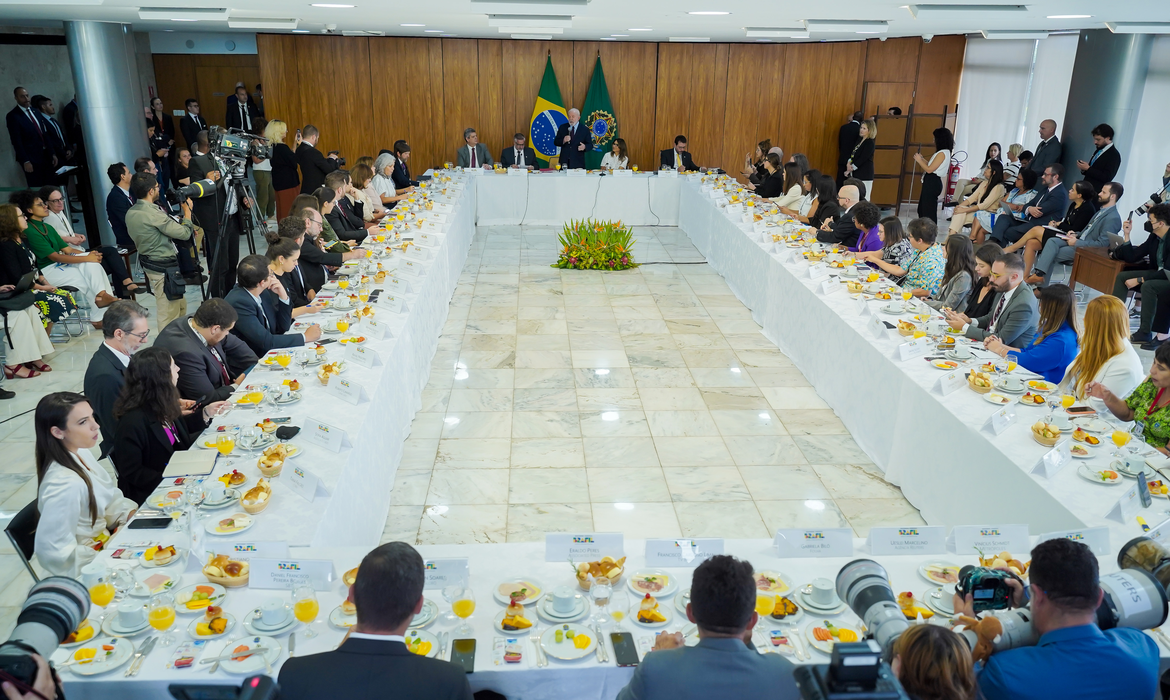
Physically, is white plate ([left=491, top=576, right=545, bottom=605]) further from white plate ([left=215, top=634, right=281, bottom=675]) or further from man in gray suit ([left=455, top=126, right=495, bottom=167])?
man in gray suit ([left=455, top=126, right=495, bottom=167])

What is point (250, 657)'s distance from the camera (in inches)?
81.2

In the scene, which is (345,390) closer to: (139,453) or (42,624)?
(139,453)

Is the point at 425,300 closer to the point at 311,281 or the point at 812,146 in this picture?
the point at 311,281

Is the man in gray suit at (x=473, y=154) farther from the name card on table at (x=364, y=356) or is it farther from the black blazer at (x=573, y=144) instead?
the name card on table at (x=364, y=356)

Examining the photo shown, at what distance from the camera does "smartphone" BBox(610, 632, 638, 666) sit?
6.91ft

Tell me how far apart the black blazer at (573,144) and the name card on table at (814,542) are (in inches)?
371

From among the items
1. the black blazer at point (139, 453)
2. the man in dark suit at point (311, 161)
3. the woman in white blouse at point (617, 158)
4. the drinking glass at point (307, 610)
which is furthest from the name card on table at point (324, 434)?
the woman in white blouse at point (617, 158)

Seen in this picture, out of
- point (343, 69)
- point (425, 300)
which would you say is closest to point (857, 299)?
point (425, 300)

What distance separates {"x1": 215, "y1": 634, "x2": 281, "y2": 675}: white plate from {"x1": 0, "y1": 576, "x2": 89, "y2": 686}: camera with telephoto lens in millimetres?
365

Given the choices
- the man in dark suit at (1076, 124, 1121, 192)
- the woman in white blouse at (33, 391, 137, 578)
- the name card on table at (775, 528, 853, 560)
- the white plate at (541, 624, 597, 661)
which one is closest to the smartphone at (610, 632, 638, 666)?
the white plate at (541, 624, 597, 661)

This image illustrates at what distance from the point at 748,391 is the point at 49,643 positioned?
4425 millimetres

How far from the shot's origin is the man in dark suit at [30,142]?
8414 millimetres

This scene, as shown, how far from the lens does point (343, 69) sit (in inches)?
452

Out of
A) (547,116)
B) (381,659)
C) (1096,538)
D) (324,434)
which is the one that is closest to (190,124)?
(547,116)
